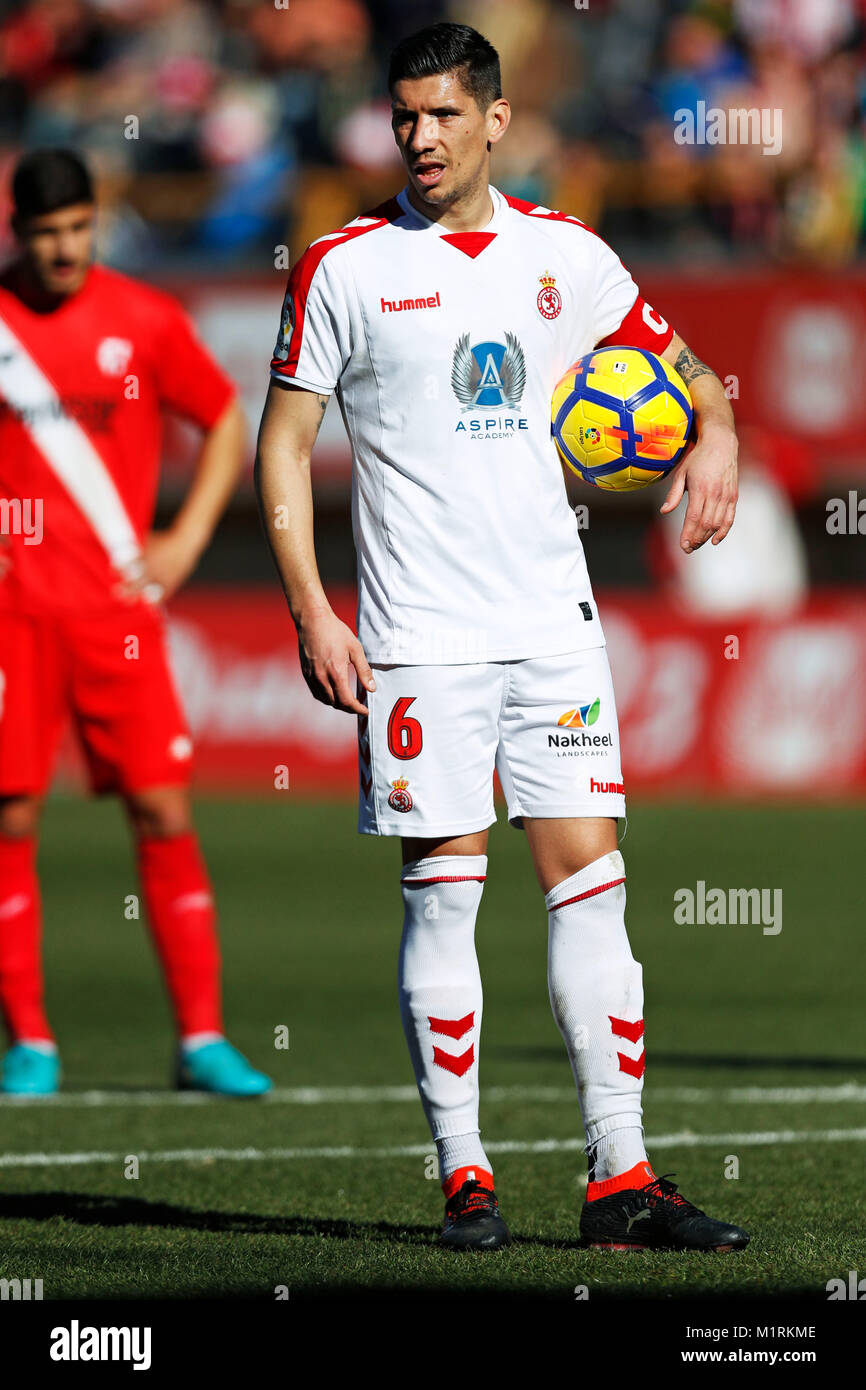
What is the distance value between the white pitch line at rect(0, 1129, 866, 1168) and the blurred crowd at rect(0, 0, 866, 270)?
494 inches

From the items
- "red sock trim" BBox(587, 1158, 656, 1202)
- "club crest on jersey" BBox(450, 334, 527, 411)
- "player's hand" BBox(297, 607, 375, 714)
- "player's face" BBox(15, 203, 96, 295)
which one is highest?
"player's face" BBox(15, 203, 96, 295)

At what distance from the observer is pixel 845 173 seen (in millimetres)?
17250

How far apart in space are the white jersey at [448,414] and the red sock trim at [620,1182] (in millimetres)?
1013

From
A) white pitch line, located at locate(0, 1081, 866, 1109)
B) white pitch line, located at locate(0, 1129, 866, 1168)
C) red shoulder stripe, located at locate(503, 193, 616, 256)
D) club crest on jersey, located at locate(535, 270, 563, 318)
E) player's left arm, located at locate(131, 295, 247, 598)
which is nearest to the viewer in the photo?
club crest on jersey, located at locate(535, 270, 563, 318)

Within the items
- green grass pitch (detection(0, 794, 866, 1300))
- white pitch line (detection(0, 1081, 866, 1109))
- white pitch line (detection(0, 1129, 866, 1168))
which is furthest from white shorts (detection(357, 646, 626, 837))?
white pitch line (detection(0, 1081, 866, 1109))

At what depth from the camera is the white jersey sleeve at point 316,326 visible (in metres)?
4.26

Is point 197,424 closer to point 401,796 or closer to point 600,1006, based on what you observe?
point 401,796

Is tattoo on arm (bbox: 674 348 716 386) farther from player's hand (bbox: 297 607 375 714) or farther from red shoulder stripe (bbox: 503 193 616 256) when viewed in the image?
player's hand (bbox: 297 607 375 714)

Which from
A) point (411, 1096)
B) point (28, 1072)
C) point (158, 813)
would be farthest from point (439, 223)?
point (28, 1072)

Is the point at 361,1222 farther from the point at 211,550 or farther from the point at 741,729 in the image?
the point at 211,550

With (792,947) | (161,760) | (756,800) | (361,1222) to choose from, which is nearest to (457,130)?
(361,1222)

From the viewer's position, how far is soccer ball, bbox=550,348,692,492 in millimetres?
4371

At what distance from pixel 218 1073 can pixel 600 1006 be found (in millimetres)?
2369

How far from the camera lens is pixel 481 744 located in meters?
4.35
